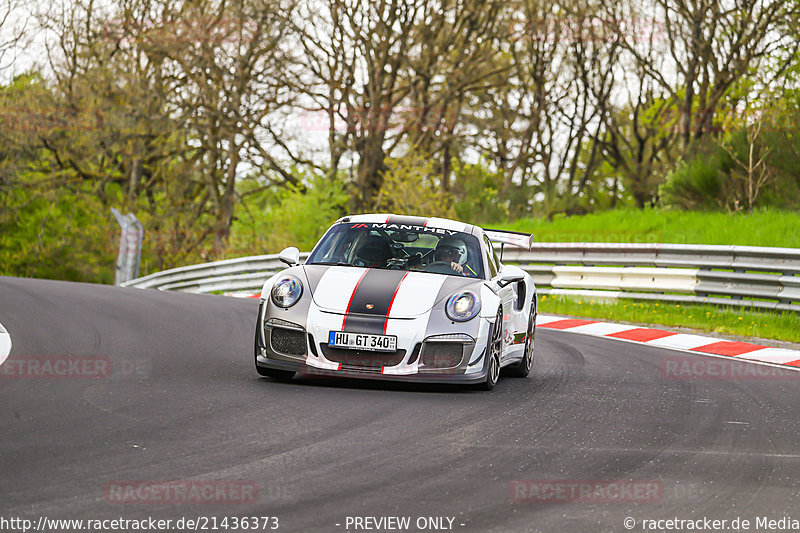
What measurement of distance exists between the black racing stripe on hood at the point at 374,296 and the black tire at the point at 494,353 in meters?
0.81

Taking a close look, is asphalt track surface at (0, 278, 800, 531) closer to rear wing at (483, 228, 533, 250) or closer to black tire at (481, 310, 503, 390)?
Result: black tire at (481, 310, 503, 390)

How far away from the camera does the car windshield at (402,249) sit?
338 inches

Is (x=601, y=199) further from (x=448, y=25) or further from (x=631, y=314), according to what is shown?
(x=631, y=314)

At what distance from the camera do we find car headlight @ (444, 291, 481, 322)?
25.1ft

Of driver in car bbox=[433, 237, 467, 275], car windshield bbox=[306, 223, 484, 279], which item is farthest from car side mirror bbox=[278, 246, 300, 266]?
driver in car bbox=[433, 237, 467, 275]

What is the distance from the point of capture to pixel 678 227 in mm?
19250

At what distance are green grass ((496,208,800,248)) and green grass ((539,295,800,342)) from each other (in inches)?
93.8

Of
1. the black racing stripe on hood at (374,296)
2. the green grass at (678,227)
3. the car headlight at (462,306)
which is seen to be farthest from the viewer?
the green grass at (678,227)

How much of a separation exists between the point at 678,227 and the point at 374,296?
1275 centimetres

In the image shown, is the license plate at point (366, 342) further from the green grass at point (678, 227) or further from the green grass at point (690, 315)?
the green grass at point (678, 227)

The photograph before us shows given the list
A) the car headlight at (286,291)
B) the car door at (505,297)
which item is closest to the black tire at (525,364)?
the car door at (505,297)

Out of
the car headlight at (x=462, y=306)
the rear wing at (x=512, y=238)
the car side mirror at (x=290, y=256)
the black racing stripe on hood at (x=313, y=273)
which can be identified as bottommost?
the car headlight at (x=462, y=306)

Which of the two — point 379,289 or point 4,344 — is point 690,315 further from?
point 4,344

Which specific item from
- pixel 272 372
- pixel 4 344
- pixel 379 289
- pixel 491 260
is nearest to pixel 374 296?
pixel 379 289
